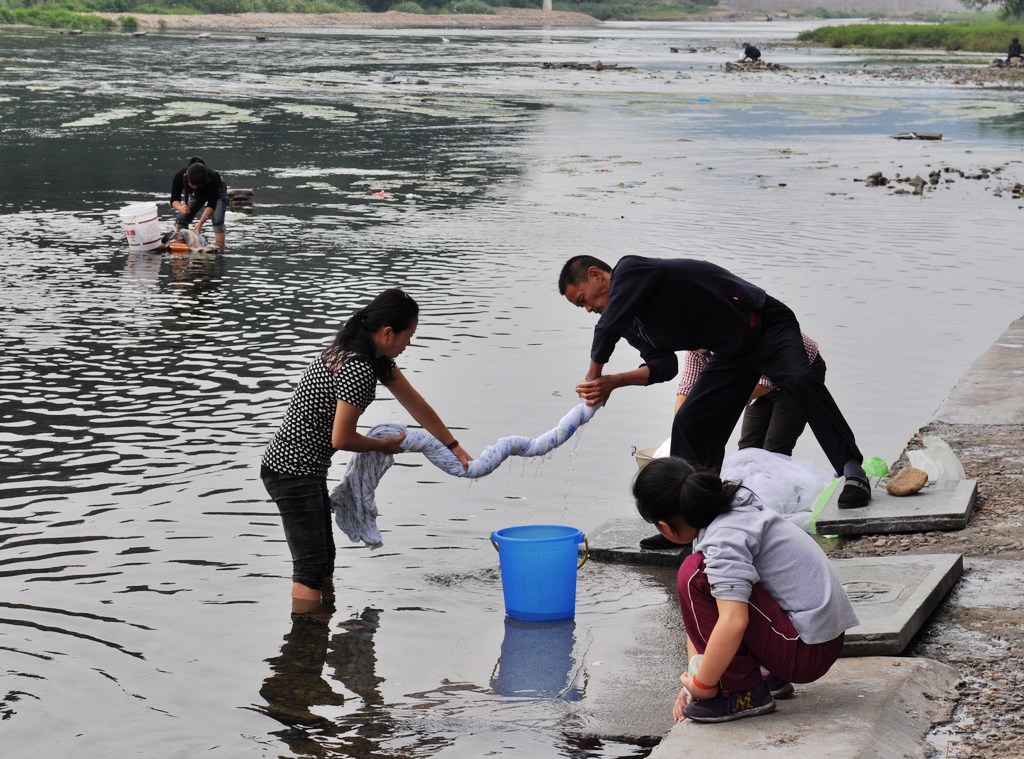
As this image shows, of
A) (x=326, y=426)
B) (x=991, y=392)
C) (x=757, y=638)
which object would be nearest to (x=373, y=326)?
(x=326, y=426)

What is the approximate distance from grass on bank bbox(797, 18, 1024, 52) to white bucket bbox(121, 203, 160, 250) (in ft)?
236

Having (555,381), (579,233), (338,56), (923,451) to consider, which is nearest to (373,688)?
(923,451)

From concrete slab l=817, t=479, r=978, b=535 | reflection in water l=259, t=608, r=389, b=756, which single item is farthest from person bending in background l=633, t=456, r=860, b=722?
concrete slab l=817, t=479, r=978, b=535

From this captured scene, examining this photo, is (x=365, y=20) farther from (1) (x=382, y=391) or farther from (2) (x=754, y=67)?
(1) (x=382, y=391)

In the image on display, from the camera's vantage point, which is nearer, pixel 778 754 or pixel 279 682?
pixel 778 754

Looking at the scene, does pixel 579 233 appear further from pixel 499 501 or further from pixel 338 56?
pixel 338 56

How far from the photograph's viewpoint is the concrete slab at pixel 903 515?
6.60m

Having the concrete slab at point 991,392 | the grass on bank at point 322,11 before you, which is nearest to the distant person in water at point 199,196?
the concrete slab at point 991,392

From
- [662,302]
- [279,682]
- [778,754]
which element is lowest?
[279,682]

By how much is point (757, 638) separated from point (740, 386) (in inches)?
92.9

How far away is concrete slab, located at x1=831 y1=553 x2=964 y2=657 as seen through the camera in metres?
4.92

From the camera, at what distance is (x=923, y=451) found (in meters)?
7.37

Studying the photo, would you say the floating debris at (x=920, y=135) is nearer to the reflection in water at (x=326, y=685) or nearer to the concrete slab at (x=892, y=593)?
the concrete slab at (x=892, y=593)

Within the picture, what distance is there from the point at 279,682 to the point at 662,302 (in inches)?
95.8
